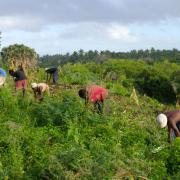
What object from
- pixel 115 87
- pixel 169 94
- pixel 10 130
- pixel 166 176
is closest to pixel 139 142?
pixel 166 176

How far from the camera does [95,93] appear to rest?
11070 millimetres

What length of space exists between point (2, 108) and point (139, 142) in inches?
135

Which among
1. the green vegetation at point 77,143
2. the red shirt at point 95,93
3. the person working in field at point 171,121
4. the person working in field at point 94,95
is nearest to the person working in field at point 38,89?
the green vegetation at point 77,143

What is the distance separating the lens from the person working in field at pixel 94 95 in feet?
36.1

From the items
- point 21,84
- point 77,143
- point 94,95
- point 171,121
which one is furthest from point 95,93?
point 21,84

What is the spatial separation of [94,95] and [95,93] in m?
0.05

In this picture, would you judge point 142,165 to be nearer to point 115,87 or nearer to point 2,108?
point 2,108

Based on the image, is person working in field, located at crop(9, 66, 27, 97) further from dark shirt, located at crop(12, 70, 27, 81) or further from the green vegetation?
the green vegetation

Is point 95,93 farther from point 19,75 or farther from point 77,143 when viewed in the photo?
point 19,75

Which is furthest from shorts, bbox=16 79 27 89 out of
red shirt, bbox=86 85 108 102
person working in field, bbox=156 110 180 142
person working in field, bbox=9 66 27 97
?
person working in field, bbox=156 110 180 142

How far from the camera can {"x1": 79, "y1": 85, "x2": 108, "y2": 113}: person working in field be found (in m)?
11.0

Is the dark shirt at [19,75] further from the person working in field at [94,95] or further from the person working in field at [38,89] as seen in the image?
the person working in field at [94,95]

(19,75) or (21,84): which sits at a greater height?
(19,75)

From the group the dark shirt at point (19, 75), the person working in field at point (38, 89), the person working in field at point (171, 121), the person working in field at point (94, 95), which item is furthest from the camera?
the dark shirt at point (19, 75)
